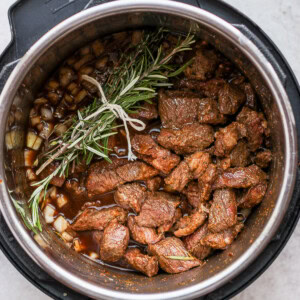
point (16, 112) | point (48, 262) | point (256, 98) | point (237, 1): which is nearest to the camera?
point (48, 262)

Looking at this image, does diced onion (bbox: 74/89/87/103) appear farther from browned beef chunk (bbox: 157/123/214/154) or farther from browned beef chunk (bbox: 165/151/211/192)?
browned beef chunk (bbox: 165/151/211/192)

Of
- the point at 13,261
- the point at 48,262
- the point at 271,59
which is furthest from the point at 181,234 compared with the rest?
the point at 271,59

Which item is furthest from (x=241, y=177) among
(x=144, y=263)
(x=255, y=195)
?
(x=144, y=263)

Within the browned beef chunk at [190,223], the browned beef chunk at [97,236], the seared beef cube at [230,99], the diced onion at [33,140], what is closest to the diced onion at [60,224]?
the browned beef chunk at [97,236]

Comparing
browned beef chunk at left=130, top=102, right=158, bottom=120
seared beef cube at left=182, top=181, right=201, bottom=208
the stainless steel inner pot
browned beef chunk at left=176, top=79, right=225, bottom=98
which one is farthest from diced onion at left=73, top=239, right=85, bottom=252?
browned beef chunk at left=176, top=79, right=225, bottom=98

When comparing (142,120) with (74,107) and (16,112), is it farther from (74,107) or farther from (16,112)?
(16,112)

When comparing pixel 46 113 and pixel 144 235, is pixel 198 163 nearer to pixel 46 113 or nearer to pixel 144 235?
pixel 144 235

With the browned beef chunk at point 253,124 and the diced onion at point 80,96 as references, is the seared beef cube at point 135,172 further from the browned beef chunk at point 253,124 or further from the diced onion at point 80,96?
the browned beef chunk at point 253,124
